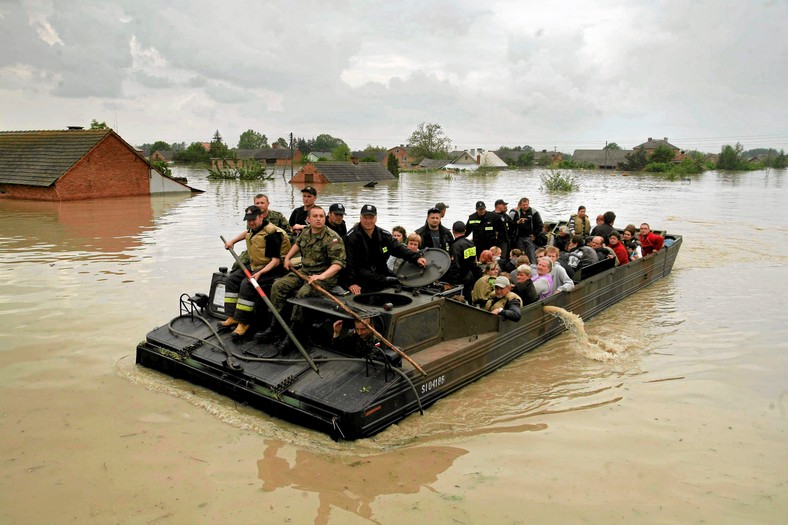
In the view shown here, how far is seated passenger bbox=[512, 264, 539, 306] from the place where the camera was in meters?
8.88

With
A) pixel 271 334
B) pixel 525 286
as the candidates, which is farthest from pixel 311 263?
pixel 525 286

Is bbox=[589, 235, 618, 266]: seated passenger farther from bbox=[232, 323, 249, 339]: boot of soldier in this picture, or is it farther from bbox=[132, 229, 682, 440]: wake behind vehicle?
bbox=[232, 323, 249, 339]: boot of soldier

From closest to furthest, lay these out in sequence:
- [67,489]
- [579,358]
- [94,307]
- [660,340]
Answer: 1. [67,489]
2. [579,358]
3. [660,340]
4. [94,307]

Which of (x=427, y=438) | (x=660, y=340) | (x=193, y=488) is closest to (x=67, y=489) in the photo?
(x=193, y=488)

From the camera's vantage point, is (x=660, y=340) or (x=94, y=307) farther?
(x=94, y=307)

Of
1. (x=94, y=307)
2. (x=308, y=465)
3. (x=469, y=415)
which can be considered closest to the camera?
(x=308, y=465)

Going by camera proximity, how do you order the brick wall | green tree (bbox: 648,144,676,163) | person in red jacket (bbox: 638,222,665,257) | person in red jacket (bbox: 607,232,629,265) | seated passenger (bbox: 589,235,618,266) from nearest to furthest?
seated passenger (bbox: 589,235,618,266) → person in red jacket (bbox: 607,232,629,265) → person in red jacket (bbox: 638,222,665,257) → the brick wall → green tree (bbox: 648,144,676,163)

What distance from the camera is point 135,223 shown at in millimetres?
21828

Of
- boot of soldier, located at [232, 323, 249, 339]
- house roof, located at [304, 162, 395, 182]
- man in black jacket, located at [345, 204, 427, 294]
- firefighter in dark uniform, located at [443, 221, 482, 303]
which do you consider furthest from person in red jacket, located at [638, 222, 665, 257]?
house roof, located at [304, 162, 395, 182]

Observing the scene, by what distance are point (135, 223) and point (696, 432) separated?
65.6 feet

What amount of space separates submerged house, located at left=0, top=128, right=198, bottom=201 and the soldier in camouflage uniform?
79.3 ft

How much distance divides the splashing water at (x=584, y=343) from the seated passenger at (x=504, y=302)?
42.4 inches

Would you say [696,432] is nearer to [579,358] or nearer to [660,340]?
[579,358]

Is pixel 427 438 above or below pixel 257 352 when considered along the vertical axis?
below
